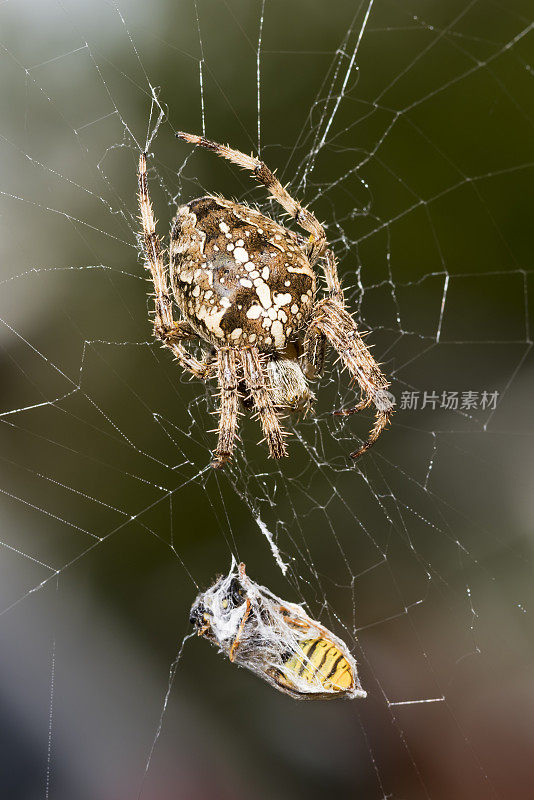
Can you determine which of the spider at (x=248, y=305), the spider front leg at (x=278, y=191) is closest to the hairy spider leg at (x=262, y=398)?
the spider at (x=248, y=305)

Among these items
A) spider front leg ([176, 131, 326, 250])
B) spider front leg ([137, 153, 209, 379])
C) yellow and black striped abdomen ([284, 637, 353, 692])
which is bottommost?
yellow and black striped abdomen ([284, 637, 353, 692])

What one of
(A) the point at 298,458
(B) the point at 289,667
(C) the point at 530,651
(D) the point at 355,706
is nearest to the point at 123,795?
(D) the point at 355,706

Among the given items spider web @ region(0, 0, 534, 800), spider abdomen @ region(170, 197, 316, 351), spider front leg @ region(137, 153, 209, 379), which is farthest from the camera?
spider web @ region(0, 0, 534, 800)

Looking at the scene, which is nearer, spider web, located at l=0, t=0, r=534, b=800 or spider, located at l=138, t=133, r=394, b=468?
spider, located at l=138, t=133, r=394, b=468

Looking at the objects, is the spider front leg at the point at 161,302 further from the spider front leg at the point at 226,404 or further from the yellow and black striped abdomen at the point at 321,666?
the yellow and black striped abdomen at the point at 321,666

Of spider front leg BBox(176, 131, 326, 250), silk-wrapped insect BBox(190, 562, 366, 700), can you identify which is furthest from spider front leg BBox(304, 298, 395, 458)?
silk-wrapped insect BBox(190, 562, 366, 700)

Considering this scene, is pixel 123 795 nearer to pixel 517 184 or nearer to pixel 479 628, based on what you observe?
pixel 479 628

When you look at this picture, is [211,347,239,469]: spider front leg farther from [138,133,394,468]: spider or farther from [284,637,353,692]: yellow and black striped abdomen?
[284,637,353,692]: yellow and black striped abdomen
